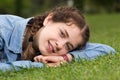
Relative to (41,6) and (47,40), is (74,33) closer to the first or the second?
(47,40)

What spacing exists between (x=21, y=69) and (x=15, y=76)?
261 mm

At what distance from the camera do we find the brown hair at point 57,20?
18.2ft

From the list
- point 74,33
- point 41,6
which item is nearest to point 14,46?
point 74,33

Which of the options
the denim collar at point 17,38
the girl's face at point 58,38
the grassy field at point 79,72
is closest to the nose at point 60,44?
the girl's face at point 58,38

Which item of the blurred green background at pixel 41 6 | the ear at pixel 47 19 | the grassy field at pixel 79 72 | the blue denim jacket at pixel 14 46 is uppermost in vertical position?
the ear at pixel 47 19

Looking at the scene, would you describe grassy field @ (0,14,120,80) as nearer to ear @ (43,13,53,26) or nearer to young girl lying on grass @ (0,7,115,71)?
young girl lying on grass @ (0,7,115,71)

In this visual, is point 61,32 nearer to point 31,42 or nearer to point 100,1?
point 31,42

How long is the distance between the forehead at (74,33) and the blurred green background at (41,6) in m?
21.7

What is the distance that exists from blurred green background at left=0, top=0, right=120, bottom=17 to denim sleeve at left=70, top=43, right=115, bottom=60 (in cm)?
2128

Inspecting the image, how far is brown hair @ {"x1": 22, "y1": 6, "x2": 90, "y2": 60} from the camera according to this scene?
5.55 meters

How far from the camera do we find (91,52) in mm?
5777

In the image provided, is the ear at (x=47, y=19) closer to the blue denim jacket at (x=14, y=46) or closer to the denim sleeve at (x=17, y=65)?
the blue denim jacket at (x=14, y=46)

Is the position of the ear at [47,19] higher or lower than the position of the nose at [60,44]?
higher

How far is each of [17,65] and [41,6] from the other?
30.2 m
